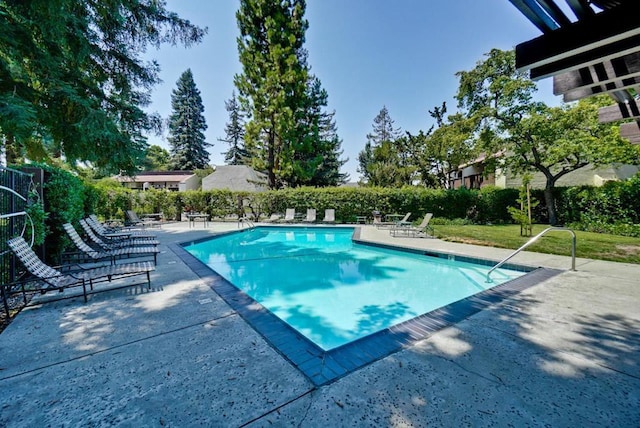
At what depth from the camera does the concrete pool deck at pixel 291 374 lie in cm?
187

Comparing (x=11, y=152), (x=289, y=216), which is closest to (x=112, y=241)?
(x=11, y=152)

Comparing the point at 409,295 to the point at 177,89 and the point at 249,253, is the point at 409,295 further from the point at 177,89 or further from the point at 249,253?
the point at 177,89

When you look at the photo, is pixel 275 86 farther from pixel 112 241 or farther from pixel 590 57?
pixel 590 57

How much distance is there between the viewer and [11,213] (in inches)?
165

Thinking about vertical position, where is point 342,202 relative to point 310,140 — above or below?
below

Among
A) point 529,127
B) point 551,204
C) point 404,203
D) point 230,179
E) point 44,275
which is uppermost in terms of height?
point 529,127

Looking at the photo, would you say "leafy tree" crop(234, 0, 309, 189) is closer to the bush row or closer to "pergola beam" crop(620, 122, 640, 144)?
the bush row

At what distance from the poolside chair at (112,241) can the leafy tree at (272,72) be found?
Answer: 1401 centimetres

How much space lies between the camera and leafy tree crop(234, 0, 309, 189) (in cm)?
1956

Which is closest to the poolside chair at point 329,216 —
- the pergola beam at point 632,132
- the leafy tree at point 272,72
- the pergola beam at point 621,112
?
the leafy tree at point 272,72

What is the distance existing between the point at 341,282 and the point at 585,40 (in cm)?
573

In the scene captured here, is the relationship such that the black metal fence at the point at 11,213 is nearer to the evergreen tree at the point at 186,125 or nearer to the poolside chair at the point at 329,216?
the poolside chair at the point at 329,216

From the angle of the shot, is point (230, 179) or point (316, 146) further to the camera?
point (230, 179)

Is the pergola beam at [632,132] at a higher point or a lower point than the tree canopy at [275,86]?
lower
